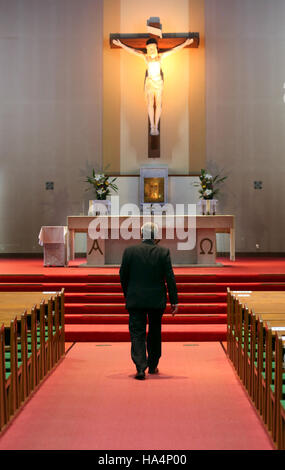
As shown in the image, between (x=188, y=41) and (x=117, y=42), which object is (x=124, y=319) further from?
(x=188, y=41)

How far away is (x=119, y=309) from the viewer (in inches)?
259

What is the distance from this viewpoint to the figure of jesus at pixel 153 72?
10.8 metres

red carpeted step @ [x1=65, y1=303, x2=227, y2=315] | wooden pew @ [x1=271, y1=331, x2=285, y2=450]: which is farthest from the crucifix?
wooden pew @ [x1=271, y1=331, x2=285, y2=450]

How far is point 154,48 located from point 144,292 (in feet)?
24.6

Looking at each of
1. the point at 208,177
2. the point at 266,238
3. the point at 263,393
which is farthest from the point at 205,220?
the point at 263,393

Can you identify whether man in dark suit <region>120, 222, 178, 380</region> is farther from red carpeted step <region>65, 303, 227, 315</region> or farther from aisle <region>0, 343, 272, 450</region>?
red carpeted step <region>65, 303, 227, 315</region>

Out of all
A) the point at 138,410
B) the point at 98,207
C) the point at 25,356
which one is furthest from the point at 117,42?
→ the point at 138,410

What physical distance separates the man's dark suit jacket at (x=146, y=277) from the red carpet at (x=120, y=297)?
157cm

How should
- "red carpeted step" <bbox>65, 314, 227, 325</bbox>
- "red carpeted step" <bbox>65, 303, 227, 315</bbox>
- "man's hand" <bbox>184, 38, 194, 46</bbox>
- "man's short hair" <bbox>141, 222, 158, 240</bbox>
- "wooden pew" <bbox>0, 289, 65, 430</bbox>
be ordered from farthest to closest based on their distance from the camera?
"man's hand" <bbox>184, 38, 194, 46</bbox> → "red carpeted step" <bbox>65, 303, 227, 315</bbox> → "red carpeted step" <bbox>65, 314, 227, 325</bbox> → "man's short hair" <bbox>141, 222, 158, 240</bbox> → "wooden pew" <bbox>0, 289, 65, 430</bbox>

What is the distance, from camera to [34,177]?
11711 millimetres

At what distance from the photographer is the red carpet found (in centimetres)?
596

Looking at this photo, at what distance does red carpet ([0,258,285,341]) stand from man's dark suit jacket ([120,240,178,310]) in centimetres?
157

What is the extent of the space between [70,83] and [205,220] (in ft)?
→ 16.0

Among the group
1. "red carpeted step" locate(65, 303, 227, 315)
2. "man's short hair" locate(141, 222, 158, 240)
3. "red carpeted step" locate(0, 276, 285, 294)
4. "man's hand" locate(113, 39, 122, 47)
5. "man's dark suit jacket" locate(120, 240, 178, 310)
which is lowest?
"red carpeted step" locate(65, 303, 227, 315)
